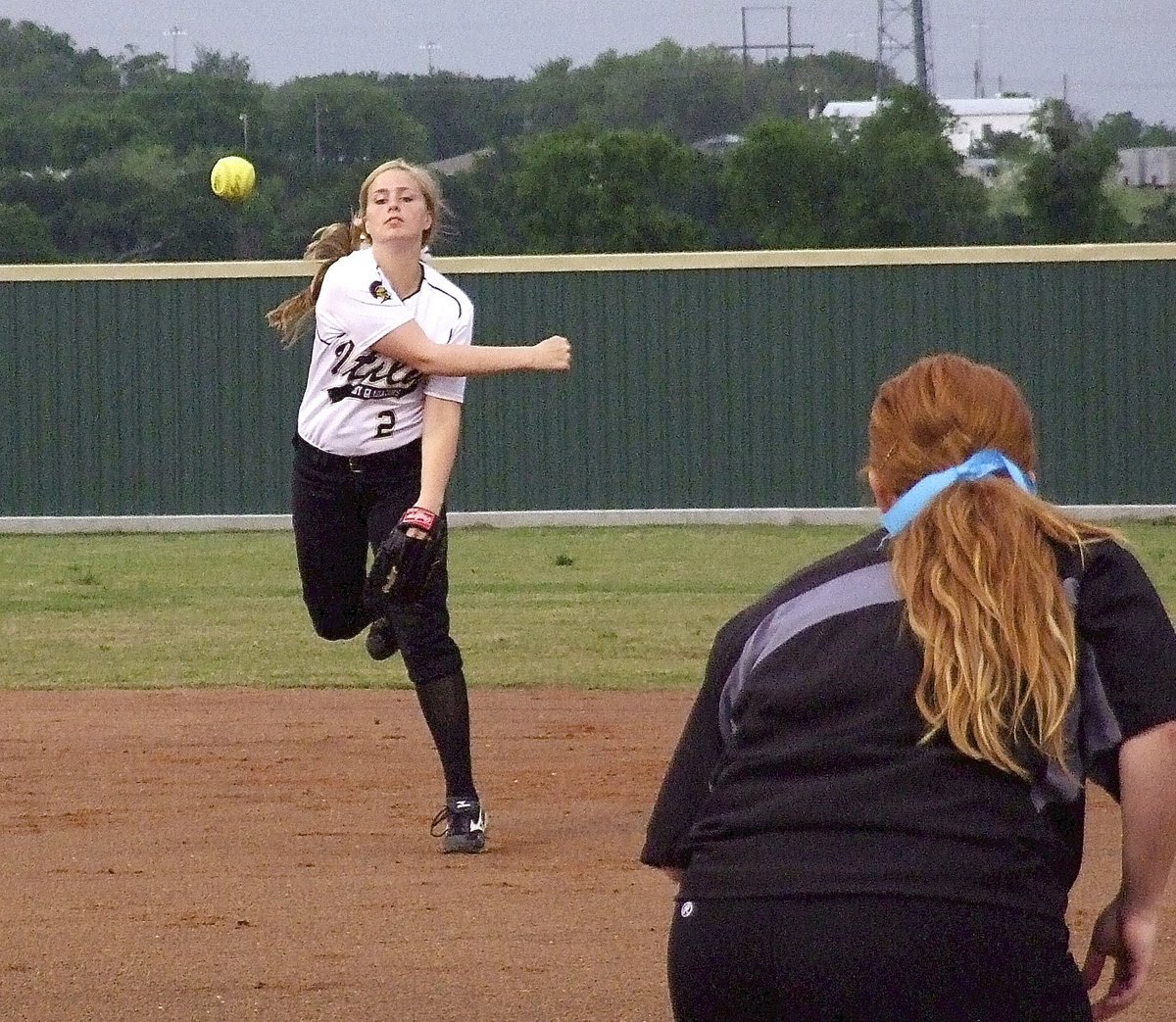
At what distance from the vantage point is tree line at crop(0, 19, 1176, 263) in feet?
117

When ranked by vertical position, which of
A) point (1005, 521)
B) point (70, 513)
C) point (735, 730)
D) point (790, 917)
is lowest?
point (70, 513)

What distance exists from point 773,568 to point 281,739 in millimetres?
7210

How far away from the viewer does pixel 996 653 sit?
7.93 feet

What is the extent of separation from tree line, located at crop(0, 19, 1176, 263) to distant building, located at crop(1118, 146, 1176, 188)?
12.9 feet

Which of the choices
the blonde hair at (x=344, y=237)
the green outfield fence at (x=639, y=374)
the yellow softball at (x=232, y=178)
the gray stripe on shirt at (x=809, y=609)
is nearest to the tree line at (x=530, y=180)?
the yellow softball at (x=232, y=178)

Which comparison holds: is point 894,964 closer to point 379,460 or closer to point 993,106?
point 379,460

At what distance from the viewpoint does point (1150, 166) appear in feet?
210

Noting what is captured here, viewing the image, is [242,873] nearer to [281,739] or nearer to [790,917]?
[281,739]

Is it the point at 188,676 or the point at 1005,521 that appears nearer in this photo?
the point at 1005,521

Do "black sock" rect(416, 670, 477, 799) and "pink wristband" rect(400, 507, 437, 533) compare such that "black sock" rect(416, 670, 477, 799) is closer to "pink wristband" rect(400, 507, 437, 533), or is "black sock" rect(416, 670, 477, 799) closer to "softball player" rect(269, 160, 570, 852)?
"softball player" rect(269, 160, 570, 852)

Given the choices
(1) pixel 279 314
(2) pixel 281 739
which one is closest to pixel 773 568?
(2) pixel 281 739

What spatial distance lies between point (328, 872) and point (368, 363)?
1.39 metres

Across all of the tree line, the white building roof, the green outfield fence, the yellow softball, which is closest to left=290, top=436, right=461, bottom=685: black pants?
the green outfield fence

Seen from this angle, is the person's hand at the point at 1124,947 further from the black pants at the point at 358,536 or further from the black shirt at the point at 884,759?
the black pants at the point at 358,536
